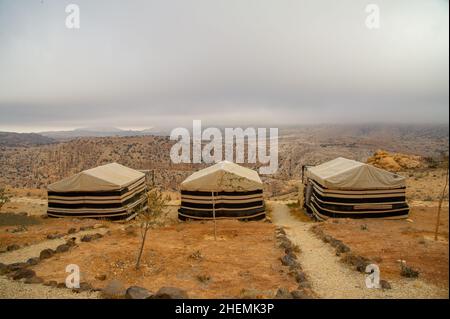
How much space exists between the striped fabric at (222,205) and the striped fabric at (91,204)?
3.01 m

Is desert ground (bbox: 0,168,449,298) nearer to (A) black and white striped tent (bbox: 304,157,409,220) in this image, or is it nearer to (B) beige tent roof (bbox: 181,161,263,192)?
(A) black and white striped tent (bbox: 304,157,409,220)

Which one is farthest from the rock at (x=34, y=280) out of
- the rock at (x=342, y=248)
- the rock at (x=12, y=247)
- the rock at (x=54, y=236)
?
the rock at (x=342, y=248)

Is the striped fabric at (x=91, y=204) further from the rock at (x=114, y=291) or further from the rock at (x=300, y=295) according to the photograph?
the rock at (x=300, y=295)

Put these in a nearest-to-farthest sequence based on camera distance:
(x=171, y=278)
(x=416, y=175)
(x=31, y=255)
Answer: (x=171, y=278), (x=31, y=255), (x=416, y=175)

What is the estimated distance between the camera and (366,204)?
593 inches

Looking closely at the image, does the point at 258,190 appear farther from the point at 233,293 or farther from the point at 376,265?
the point at 233,293

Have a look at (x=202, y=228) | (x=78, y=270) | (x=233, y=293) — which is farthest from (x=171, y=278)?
(x=202, y=228)

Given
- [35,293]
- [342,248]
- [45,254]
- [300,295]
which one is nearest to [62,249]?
[45,254]

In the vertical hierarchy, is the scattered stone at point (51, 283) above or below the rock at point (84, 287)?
below

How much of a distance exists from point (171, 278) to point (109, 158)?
51.6 meters

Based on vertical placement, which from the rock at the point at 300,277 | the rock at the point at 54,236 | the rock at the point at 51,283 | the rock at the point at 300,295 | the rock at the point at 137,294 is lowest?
the rock at the point at 54,236

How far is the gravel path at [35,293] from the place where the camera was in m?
6.64

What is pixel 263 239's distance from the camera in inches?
480
